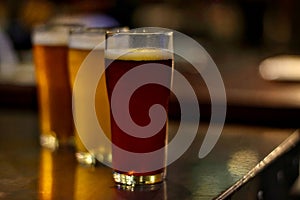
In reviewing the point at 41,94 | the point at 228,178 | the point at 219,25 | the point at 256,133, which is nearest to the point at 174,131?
the point at 256,133

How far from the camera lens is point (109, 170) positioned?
1.47m

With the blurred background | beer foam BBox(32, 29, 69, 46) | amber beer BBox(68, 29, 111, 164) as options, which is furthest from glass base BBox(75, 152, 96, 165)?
the blurred background

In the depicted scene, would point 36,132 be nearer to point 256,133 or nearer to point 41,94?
point 41,94

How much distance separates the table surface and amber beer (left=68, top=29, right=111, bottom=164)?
1.3 inches

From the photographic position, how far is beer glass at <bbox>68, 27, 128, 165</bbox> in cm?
151

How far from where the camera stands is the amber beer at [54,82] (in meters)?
1.64

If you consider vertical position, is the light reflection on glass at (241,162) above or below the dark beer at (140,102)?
below

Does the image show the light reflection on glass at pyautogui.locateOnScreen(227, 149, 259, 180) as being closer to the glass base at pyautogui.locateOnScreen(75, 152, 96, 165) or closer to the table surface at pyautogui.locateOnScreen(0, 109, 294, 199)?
the table surface at pyautogui.locateOnScreen(0, 109, 294, 199)

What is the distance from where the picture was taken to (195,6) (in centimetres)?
559

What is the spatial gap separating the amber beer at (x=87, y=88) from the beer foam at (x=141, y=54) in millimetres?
191

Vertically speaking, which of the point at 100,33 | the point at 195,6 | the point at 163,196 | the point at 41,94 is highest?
the point at 195,6

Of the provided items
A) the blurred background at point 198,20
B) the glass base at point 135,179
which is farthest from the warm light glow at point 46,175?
the blurred background at point 198,20

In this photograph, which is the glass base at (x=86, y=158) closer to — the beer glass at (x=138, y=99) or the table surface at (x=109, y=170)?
the table surface at (x=109, y=170)

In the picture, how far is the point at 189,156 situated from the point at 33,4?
15.4ft
